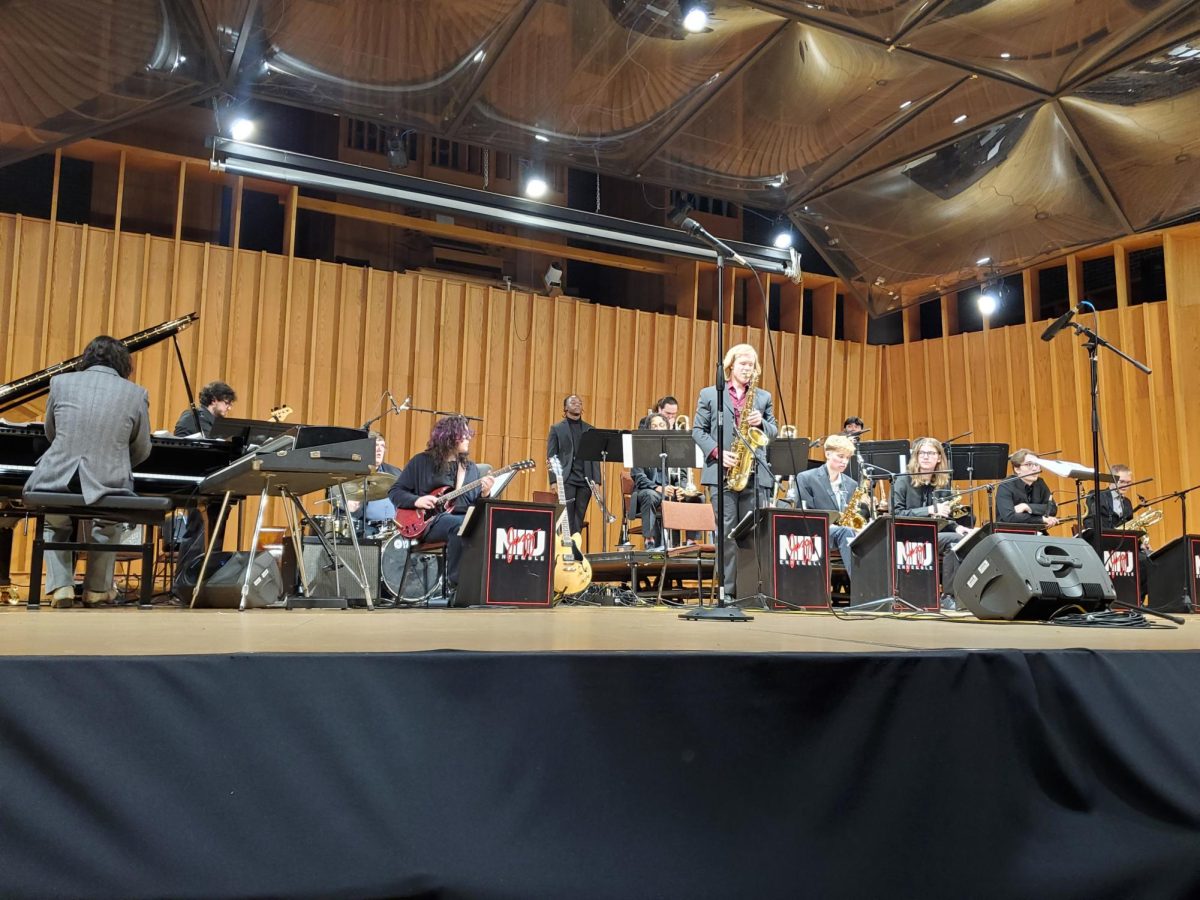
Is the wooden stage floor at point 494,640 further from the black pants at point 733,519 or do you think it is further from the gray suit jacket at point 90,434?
the black pants at point 733,519

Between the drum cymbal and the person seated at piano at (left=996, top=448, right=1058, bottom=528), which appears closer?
the drum cymbal

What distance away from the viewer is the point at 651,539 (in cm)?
739

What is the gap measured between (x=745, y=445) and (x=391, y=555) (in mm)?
2589

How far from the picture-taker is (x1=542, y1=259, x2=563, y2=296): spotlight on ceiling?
9914 millimetres

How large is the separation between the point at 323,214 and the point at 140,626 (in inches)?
321

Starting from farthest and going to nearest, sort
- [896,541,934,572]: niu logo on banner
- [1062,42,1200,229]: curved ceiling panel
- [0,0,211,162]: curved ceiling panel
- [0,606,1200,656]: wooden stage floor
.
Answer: [896,541,934,572]: niu logo on banner, [1062,42,1200,229]: curved ceiling panel, [0,0,211,162]: curved ceiling panel, [0,606,1200,656]: wooden stage floor

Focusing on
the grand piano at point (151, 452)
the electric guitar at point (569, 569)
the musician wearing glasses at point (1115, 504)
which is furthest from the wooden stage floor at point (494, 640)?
the musician wearing glasses at point (1115, 504)

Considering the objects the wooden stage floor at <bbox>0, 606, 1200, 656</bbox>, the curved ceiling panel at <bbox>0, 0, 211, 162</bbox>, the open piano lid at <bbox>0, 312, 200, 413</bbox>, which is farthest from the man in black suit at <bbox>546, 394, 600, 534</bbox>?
the wooden stage floor at <bbox>0, 606, 1200, 656</bbox>

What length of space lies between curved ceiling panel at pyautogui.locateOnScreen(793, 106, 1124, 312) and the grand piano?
13.1ft

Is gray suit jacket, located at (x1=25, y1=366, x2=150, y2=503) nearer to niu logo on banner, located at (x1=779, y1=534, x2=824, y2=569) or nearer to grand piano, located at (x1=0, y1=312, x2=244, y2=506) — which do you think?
grand piano, located at (x1=0, y1=312, x2=244, y2=506)

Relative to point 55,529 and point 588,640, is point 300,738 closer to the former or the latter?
point 588,640

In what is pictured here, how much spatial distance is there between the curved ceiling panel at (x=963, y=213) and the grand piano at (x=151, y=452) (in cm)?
398

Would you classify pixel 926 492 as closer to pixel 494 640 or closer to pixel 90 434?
pixel 90 434

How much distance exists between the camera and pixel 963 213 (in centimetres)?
614
